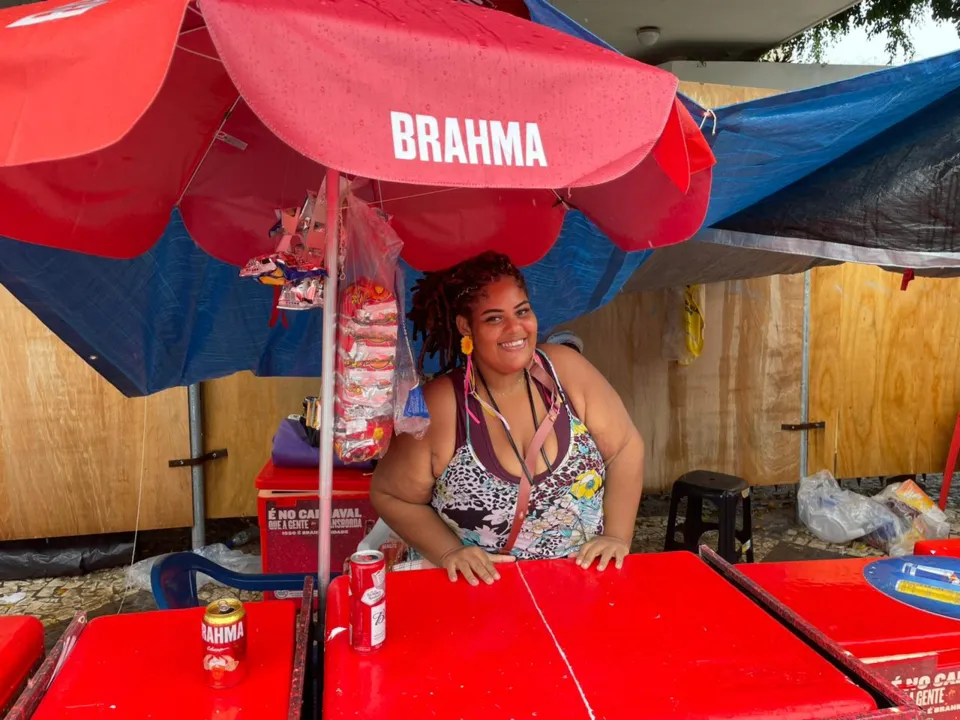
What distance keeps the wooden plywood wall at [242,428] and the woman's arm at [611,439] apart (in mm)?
2933

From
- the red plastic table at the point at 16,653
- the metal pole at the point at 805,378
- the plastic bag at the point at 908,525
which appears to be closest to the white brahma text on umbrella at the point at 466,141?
the red plastic table at the point at 16,653

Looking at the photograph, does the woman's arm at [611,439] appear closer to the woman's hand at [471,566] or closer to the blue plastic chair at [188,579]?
the woman's hand at [471,566]

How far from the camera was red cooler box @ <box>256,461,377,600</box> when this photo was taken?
3371mm

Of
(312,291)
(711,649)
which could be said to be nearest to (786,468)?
(711,649)

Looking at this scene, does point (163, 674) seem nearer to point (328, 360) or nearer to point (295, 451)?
point (328, 360)

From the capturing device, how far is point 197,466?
4.59 meters

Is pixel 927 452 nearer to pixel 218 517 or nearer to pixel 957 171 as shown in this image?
pixel 957 171

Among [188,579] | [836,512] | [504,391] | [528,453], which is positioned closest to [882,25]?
[836,512]

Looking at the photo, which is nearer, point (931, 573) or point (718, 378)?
point (931, 573)

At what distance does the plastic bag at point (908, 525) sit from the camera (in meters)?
4.63

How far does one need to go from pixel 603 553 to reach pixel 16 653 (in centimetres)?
140

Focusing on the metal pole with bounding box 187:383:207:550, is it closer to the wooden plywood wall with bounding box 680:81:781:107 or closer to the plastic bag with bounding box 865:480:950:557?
the wooden plywood wall with bounding box 680:81:781:107

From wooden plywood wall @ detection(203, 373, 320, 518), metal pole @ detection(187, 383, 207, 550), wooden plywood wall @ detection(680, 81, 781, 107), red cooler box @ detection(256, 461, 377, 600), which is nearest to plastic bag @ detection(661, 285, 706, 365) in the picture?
wooden plywood wall @ detection(680, 81, 781, 107)

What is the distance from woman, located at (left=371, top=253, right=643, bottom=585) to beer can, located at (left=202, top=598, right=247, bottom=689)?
0.78m
